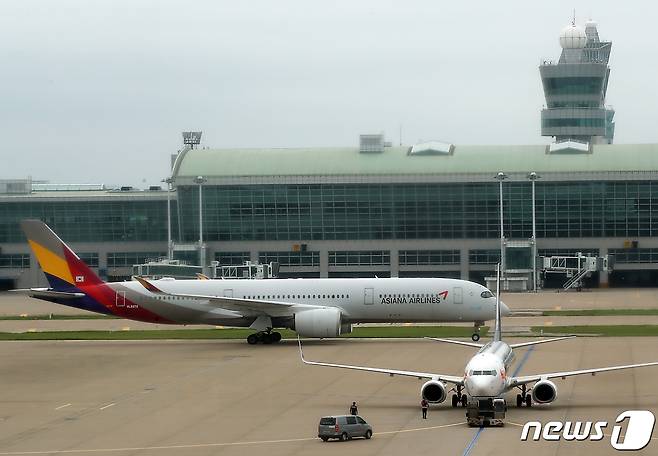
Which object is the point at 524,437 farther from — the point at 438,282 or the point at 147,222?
the point at 147,222

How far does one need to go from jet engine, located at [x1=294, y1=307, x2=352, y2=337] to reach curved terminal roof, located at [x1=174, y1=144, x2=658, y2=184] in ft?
273

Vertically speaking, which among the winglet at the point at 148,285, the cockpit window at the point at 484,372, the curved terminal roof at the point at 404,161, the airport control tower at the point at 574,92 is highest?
the airport control tower at the point at 574,92

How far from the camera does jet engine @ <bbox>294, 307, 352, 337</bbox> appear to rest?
70.5m

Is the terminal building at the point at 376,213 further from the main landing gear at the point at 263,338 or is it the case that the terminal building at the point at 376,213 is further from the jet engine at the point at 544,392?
the jet engine at the point at 544,392

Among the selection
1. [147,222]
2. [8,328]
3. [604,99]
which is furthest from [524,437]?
[604,99]

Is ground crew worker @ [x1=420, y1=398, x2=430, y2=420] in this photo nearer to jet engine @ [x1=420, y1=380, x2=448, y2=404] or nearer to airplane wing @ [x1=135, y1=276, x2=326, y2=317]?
jet engine @ [x1=420, y1=380, x2=448, y2=404]

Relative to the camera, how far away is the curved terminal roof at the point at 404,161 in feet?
494

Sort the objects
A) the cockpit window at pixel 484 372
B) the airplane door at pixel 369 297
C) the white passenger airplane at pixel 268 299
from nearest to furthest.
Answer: the cockpit window at pixel 484 372 → the white passenger airplane at pixel 268 299 → the airplane door at pixel 369 297

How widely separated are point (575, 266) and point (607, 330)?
71.7 meters

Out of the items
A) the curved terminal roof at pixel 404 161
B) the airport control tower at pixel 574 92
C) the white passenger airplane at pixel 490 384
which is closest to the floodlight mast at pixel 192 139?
the curved terminal roof at pixel 404 161

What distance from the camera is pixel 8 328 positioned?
90062 mm

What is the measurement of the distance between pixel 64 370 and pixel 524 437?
30173 mm

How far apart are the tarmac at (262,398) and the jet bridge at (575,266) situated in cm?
7314

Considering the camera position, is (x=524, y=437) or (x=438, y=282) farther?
(x=438, y=282)
